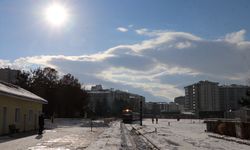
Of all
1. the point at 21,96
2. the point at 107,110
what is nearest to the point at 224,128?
the point at 21,96

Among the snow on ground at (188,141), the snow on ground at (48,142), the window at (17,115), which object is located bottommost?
the snow on ground at (188,141)

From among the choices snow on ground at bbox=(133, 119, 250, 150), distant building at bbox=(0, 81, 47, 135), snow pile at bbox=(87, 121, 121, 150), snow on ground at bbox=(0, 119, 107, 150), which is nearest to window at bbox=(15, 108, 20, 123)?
distant building at bbox=(0, 81, 47, 135)

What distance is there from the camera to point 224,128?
125 feet

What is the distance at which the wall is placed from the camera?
31.3 metres

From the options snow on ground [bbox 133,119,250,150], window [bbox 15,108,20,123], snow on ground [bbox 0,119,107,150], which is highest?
window [bbox 15,108,20,123]

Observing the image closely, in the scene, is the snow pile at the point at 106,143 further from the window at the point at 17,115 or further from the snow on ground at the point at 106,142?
the window at the point at 17,115

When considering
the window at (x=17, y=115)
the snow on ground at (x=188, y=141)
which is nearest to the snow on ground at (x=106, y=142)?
the snow on ground at (x=188, y=141)

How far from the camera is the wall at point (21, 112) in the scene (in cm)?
3130

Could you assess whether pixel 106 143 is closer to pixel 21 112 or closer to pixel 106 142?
pixel 106 142

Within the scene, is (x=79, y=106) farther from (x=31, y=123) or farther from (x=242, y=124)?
(x=242, y=124)

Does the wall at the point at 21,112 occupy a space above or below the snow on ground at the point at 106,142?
above

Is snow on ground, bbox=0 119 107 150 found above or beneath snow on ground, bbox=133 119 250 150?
above

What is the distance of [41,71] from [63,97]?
27.8 ft

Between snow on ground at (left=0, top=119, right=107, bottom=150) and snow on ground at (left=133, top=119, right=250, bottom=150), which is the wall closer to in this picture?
snow on ground at (left=0, top=119, right=107, bottom=150)
